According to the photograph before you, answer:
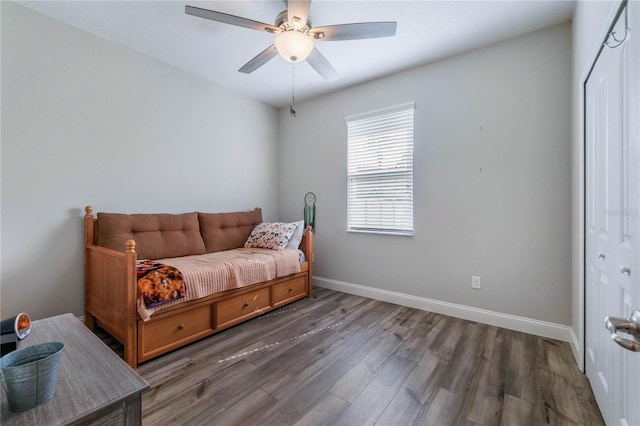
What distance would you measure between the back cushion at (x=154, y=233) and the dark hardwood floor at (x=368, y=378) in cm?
99

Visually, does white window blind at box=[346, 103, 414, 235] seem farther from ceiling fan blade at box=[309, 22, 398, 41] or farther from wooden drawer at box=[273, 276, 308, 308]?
ceiling fan blade at box=[309, 22, 398, 41]

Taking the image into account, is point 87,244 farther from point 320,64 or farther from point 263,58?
A: point 320,64

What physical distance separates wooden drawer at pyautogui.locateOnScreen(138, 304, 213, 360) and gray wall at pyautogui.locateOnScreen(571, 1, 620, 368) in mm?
2734

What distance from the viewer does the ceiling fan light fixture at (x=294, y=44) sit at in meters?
1.81

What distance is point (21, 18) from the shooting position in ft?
6.84

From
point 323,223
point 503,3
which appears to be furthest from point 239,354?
point 503,3

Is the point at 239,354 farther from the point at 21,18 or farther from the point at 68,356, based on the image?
the point at 21,18

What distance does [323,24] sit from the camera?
2277 mm

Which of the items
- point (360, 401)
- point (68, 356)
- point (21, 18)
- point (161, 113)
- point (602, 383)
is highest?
point (21, 18)

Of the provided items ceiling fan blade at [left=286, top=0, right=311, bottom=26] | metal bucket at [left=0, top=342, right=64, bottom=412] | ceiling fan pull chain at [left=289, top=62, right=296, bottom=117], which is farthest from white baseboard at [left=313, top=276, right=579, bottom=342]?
metal bucket at [left=0, top=342, right=64, bottom=412]

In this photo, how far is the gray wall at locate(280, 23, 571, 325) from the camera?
7.38ft

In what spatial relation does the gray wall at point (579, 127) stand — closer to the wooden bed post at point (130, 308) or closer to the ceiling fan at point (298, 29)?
the ceiling fan at point (298, 29)

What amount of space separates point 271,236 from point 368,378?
188 centimetres

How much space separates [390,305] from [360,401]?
1595mm
